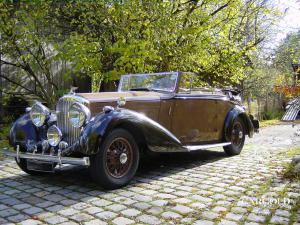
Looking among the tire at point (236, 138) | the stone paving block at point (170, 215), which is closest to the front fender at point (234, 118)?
the tire at point (236, 138)

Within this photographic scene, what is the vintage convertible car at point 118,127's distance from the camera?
13.2 feet

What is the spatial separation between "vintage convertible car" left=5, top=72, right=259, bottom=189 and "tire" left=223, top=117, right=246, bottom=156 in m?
0.44

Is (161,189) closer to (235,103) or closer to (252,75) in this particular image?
(235,103)

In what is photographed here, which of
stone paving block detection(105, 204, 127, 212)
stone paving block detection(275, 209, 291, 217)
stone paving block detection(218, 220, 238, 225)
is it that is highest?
stone paving block detection(105, 204, 127, 212)

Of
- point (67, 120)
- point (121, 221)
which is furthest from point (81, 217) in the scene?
point (67, 120)

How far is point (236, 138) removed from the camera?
257 inches

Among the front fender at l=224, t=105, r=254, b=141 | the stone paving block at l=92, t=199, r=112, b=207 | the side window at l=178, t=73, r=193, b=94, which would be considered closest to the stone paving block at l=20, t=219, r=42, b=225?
the stone paving block at l=92, t=199, r=112, b=207

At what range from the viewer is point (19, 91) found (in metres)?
10.5

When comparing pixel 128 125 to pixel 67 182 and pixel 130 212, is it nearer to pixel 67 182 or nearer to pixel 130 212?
pixel 67 182

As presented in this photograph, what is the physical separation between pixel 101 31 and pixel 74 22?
2.83ft

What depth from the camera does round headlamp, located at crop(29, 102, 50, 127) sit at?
4.61m

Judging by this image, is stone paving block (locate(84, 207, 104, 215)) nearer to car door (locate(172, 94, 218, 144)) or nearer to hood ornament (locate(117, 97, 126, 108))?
hood ornament (locate(117, 97, 126, 108))

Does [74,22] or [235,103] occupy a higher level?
[74,22]

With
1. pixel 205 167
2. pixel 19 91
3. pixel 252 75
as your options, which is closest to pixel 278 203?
pixel 205 167
